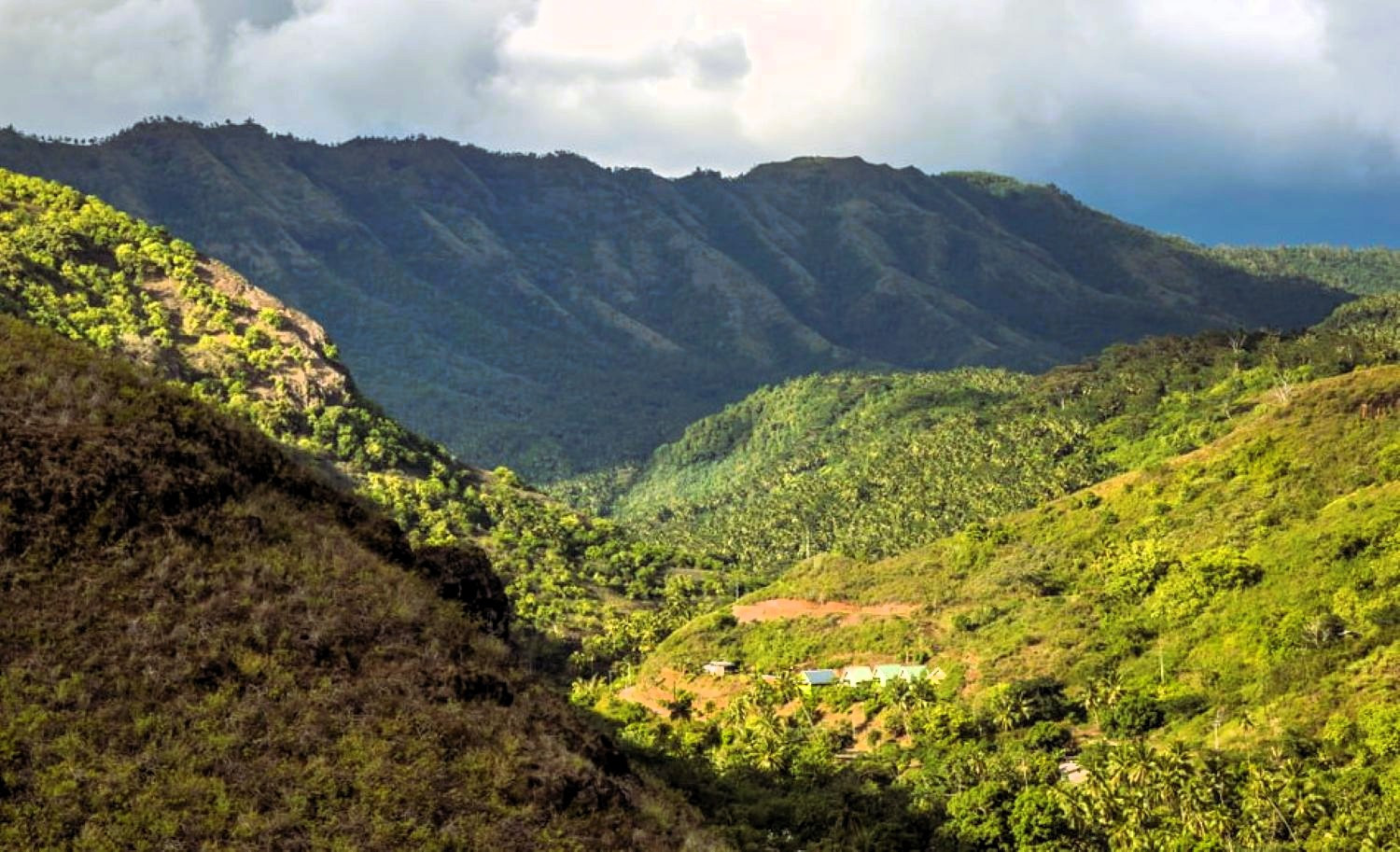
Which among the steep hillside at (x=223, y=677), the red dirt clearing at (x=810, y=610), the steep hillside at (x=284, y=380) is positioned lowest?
the steep hillside at (x=223, y=677)

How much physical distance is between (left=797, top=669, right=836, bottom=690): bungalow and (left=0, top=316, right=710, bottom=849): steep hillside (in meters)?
75.9

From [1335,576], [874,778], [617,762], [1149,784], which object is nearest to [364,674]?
[617,762]

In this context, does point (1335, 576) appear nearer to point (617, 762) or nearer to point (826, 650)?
point (826, 650)

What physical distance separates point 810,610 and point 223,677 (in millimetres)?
112651

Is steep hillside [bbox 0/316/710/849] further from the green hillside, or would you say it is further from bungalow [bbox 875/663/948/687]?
bungalow [bbox 875/663/948/687]

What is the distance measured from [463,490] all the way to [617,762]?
15439 centimetres

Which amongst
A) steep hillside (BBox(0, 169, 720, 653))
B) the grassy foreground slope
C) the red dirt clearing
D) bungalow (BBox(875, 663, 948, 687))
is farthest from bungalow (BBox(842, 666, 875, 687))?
steep hillside (BBox(0, 169, 720, 653))

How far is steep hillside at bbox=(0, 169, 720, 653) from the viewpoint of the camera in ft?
523

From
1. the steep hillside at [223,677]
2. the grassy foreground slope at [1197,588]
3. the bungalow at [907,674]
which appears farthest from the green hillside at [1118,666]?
the steep hillside at [223,677]

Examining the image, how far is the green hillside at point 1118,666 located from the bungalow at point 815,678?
200 centimetres

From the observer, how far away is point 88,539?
115 feet

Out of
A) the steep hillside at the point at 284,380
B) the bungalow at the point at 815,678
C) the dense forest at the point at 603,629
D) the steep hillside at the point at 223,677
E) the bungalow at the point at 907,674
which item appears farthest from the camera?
the steep hillside at the point at 284,380

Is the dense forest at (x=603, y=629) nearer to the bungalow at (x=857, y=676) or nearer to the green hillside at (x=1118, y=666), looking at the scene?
the green hillside at (x=1118, y=666)

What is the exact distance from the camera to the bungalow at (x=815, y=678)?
11404cm
